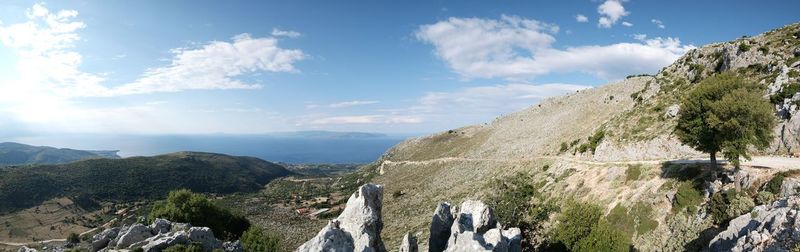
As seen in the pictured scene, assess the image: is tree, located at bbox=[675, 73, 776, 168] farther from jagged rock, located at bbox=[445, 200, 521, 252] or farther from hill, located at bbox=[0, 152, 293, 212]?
hill, located at bbox=[0, 152, 293, 212]

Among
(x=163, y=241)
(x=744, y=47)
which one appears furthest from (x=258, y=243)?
(x=744, y=47)

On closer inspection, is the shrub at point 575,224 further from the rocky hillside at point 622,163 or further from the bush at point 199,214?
the bush at point 199,214

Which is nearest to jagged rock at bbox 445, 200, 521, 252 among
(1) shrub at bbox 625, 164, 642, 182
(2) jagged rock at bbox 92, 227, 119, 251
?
(1) shrub at bbox 625, 164, 642, 182

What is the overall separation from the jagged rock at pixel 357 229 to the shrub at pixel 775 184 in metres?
29.9

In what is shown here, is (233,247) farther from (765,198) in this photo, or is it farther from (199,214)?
(765,198)

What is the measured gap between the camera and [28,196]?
493 feet

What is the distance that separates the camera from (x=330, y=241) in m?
26.1

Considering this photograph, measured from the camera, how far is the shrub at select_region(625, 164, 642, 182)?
50.0 meters

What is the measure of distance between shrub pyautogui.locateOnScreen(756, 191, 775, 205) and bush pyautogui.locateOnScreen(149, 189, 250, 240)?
61.4 meters

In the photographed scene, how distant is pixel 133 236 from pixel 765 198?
184 feet

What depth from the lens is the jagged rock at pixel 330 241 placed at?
84.1 feet

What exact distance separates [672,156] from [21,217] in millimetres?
170871

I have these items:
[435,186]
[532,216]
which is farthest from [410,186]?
[532,216]

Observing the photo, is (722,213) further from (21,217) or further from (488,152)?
(21,217)
